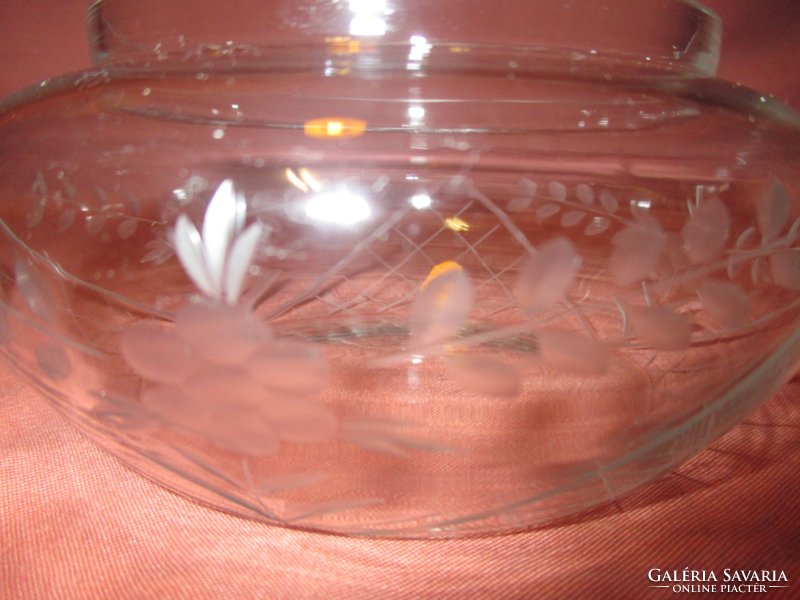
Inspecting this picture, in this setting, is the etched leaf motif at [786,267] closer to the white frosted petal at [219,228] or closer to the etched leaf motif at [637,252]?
the etched leaf motif at [637,252]

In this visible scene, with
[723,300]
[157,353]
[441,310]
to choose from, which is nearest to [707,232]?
[723,300]

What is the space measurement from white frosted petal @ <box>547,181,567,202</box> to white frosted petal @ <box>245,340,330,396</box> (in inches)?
7.7

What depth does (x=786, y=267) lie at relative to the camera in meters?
0.38

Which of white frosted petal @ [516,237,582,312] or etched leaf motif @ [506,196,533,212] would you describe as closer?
white frosted petal @ [516,237,582,312]

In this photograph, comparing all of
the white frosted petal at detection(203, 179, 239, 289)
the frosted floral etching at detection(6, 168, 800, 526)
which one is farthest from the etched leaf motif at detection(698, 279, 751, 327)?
the white frosted petal at detection(203, 179, 239, 289)

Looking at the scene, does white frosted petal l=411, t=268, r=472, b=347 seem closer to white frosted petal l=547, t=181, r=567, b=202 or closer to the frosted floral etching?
the frosted floral etching

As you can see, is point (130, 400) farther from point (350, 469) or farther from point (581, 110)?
point (581, 110)

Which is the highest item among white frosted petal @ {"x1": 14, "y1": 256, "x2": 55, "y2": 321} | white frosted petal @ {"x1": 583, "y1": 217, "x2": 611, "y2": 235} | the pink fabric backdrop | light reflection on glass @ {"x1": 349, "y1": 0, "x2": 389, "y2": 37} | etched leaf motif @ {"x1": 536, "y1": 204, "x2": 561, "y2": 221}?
light reflection on glass @ {"x1": 349, "y1": 0, "x2": 389, "y2": 37}

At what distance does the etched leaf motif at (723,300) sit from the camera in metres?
0.36

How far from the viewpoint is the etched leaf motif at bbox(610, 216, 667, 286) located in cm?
36

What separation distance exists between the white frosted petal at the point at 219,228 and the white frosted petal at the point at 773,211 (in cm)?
24

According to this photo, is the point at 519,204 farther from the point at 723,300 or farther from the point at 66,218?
the point at 66,218

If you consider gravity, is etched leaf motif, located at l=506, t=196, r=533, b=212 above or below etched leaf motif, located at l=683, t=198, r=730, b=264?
below

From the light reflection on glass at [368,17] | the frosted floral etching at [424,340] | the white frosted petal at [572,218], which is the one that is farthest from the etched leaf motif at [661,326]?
the light reflection on glass at [368,17]
